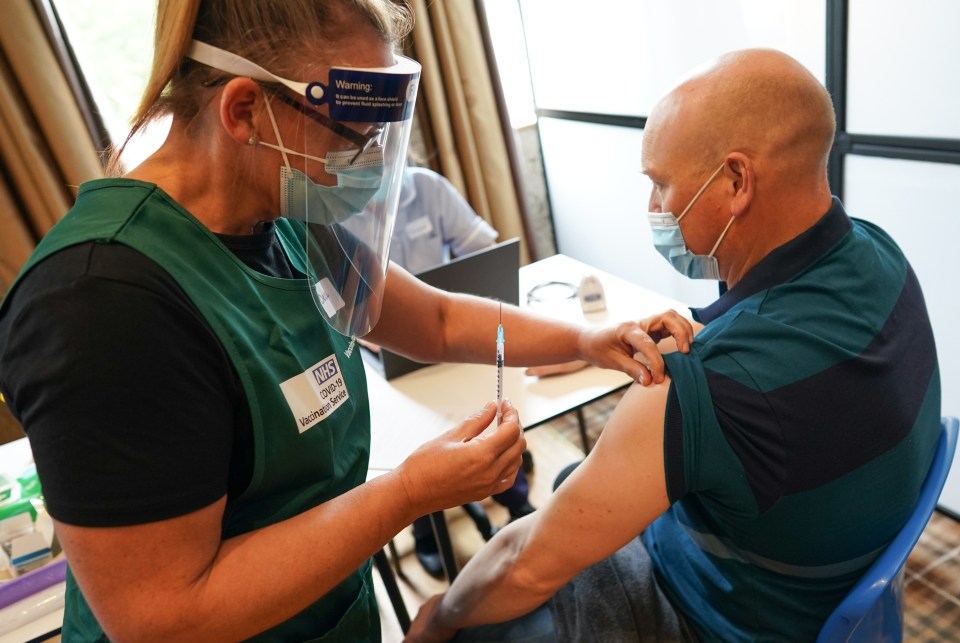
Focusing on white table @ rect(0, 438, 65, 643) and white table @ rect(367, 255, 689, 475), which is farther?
white table @ rect(367, 255, 689, 475)

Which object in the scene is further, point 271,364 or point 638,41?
point 638,41

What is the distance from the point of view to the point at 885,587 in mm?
873

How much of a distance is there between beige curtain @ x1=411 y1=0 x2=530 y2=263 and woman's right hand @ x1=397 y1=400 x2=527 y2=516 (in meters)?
2.59

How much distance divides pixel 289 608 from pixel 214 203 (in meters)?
0.49

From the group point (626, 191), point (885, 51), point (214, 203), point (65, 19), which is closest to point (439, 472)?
point (214, 203)

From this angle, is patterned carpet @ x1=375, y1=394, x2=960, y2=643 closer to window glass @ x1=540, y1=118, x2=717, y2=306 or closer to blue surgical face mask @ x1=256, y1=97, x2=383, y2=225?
window glass @ x1=540, y1=118, x2=717, y2=306

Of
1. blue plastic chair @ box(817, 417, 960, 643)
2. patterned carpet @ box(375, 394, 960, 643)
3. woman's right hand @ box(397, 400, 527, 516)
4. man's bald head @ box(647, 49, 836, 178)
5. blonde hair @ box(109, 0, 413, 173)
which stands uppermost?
blonde hair @ box(109, 0, 413, 173)

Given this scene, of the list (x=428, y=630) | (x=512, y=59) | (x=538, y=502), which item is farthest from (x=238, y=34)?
(x=512, y=59)

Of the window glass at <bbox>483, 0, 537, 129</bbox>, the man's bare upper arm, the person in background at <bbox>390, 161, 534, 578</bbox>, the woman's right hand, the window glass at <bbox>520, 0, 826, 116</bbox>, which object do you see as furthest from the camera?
the window glass at <bbox>483, 0, 537, 129</bbox>

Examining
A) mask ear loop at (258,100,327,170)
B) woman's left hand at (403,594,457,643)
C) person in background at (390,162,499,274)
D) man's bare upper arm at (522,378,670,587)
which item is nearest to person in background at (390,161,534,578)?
person in background at (390,162,499,274)

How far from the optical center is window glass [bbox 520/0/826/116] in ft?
6.89

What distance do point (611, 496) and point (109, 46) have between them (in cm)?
289

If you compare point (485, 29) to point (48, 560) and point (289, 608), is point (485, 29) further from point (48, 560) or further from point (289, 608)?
point (289, 608)

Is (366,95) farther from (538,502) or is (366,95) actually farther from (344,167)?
(538,502)
